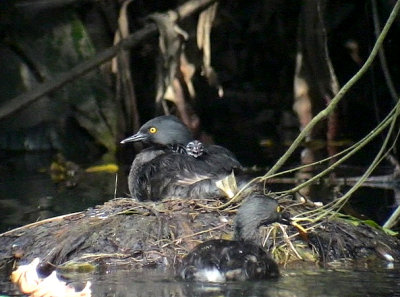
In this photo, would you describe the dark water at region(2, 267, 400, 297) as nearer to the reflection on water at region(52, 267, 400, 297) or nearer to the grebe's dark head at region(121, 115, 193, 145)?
the reflection on water at region(52, 267, 400, 297)

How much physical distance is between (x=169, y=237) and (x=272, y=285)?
138cm

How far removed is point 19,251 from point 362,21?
9169 mm

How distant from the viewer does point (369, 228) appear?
956 cm

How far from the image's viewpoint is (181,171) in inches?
407

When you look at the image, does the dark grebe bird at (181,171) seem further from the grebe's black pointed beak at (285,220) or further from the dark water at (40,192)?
the dark water at (40,192)

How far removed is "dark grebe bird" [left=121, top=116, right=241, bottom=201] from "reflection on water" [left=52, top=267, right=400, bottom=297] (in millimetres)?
1572

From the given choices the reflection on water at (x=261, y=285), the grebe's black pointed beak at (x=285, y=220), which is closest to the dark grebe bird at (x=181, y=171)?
the grebe's black pointed beak at (x=285, y=220)

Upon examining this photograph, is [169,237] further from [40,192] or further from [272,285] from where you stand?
[40,192]

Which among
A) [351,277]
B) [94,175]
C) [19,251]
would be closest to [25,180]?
[94,175]

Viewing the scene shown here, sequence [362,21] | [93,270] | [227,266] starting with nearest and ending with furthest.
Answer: [227,266], [93,270], [362,21]

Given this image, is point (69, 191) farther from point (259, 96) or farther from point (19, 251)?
point (259, 96)

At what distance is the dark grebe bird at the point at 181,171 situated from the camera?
1013cm

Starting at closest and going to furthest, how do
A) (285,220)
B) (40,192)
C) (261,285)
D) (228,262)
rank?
(261,285), (228,262), (285,220), (40,192)

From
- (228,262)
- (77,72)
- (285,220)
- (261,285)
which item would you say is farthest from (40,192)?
(261,285)
